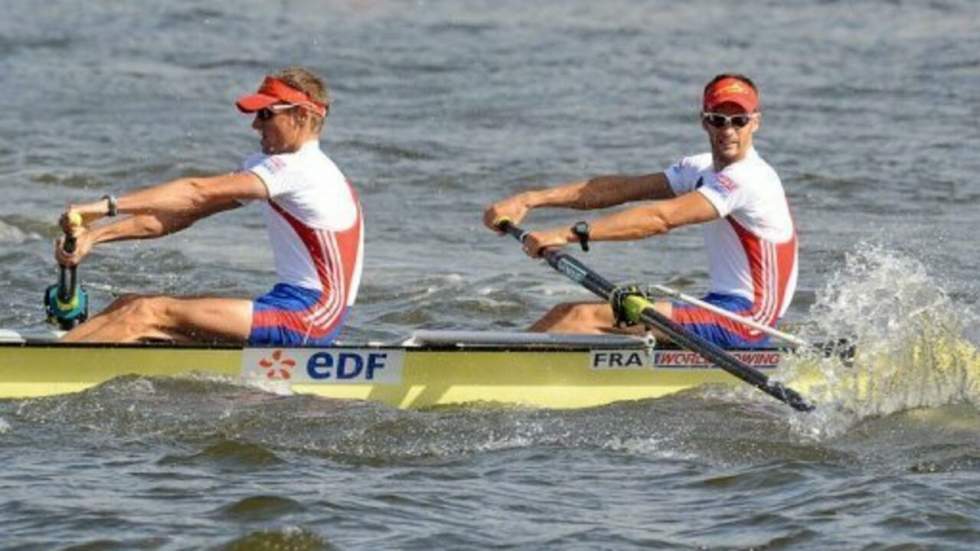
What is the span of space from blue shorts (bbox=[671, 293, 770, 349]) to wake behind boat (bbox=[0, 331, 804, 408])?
17cm

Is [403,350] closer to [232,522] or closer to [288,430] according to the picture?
[288,430]

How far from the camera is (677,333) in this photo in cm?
1106

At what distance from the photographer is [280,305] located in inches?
449

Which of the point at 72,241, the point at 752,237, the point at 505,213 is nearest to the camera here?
the point at 72,241

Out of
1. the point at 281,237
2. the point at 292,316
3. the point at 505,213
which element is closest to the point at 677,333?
the point at 505,213

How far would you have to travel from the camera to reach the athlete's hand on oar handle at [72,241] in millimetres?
10891

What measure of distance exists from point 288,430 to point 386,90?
14478 millimetres

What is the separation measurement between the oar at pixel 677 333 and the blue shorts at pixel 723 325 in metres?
0.35

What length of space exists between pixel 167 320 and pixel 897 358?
12.3 ft

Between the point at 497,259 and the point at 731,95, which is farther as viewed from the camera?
the point at 497,259

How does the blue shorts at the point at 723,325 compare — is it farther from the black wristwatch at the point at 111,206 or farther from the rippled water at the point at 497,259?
the black wristwatch at the point at 111,206

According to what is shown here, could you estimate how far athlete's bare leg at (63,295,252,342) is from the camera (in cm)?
1128

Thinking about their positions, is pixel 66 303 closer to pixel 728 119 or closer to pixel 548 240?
pixel 548 240

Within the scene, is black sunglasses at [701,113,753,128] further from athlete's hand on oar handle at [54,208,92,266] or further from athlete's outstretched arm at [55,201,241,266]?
athlete's hand on oar handle at [54,208,92,266]
